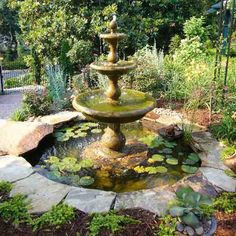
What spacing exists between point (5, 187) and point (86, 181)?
103cm

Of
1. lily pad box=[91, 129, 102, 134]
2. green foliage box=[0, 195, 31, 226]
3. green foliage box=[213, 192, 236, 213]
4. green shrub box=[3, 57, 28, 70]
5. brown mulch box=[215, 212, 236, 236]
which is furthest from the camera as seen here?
green shrub box=[3, 57, 28, 70]

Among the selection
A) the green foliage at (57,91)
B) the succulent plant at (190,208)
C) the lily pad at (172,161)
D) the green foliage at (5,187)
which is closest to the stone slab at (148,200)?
the succulent plant at (190,208)

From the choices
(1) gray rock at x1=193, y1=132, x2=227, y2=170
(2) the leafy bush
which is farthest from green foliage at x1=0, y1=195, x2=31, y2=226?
(2) the leafy bush

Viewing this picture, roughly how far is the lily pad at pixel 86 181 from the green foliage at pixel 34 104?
2451 mm

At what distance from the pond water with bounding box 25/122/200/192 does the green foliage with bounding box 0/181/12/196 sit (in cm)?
70

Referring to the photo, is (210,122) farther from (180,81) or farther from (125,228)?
(125,228)

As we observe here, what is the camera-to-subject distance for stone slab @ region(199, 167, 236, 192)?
3928mm

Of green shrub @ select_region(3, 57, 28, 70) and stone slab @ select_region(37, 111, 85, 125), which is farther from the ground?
stone slab @ select_region(37, 111, 85, 125)

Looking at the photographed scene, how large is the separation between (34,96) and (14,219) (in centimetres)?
347

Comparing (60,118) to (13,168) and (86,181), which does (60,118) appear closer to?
(13,168)

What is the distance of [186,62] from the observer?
867cm

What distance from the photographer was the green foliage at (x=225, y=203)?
3.49 meters

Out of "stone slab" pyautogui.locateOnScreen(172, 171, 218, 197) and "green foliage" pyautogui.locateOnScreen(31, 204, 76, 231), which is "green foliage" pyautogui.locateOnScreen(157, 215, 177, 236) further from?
"green foliage" pyautogui.locateOnScreen(31, 204, 76, 231)

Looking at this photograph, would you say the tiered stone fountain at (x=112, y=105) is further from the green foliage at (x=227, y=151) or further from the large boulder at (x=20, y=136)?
the green foliage at (x=227, y=151)
